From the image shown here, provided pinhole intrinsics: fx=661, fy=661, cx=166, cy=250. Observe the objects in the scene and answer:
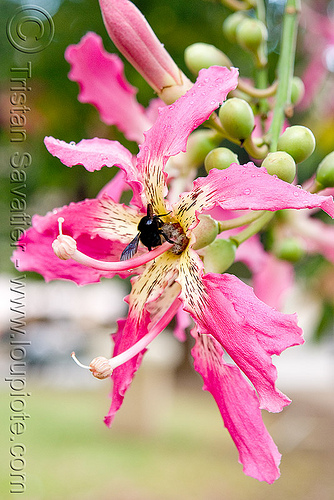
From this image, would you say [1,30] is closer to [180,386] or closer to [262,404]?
[262,404]

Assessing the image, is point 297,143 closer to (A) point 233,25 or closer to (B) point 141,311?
(B) point 141,311

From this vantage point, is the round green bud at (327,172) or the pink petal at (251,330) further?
the round green bud at (327,172)

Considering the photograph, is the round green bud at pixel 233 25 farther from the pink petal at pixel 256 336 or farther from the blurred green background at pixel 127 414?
the pink petal at pixel 256 336

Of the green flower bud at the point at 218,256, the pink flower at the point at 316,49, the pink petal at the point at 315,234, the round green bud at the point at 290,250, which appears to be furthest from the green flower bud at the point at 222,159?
the pink flower at the point at 316,49

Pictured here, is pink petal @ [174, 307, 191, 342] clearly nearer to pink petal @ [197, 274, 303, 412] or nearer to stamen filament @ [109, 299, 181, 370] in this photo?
stamen filament @ [109, 299, 181, 370]

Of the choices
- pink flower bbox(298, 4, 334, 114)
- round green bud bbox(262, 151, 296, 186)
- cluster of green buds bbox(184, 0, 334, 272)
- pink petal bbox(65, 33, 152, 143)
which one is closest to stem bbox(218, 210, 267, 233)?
cluster of green buds bbox(184, 0, 334, 272)

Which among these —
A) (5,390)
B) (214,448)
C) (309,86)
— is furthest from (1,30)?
(5,390)

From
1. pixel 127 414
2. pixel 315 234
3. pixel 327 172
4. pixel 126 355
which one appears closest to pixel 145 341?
pixel 126 355

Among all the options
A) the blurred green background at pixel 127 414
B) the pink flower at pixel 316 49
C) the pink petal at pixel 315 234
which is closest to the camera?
the pink petal at pixel 315 234
